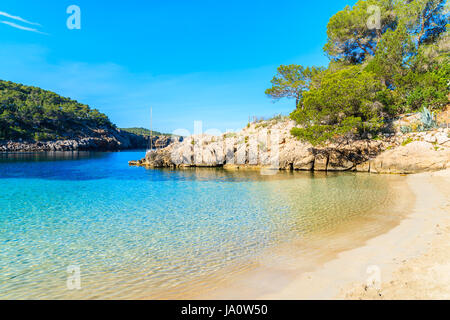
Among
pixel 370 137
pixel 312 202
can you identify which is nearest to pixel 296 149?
pixel 370 137

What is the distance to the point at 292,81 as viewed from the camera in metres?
37.4

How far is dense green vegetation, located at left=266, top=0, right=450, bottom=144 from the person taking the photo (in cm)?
2648

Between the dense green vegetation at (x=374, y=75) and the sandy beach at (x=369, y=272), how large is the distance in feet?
64.0

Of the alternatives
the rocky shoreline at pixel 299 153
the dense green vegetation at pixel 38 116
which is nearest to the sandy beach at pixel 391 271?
the rocky shoreline at pixel 299 153

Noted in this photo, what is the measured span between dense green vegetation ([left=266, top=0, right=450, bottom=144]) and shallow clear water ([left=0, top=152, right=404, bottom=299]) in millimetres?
12568

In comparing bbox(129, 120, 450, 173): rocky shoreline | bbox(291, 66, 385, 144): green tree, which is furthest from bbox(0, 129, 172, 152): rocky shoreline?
bbox(291, 66, 385, 144): green tree

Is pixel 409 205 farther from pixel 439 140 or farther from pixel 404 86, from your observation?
pixel 404 86

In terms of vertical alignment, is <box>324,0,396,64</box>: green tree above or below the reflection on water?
above

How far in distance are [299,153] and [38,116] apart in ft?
324

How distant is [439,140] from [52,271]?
96.9 ft

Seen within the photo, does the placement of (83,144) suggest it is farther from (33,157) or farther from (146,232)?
(146,232)

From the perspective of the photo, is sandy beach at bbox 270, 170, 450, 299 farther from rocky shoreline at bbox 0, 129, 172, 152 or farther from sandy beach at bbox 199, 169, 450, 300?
rocky shoreline at bbox 0, 129, 172, 152

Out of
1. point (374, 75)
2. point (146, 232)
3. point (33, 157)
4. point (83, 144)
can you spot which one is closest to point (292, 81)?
point (374, 75)

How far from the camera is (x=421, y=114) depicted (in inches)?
970
